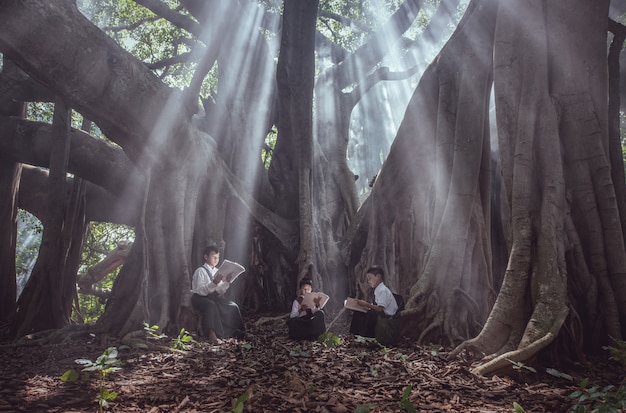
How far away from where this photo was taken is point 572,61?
417 cm

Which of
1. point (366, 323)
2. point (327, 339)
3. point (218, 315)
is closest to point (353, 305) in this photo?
point (366, 323)

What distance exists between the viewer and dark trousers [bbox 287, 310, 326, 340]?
17.1 feet

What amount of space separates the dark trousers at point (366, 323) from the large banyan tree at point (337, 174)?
318 mm

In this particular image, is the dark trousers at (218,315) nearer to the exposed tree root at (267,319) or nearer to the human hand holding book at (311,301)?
the human hand holding book at (311,301)

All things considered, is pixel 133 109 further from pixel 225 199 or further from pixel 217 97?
pixel 217 97

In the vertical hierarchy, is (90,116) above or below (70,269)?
above

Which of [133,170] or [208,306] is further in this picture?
[133,170]

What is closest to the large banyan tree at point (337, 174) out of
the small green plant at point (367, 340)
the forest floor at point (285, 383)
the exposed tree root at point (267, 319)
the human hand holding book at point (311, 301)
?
the forest floor at point (285, 383)

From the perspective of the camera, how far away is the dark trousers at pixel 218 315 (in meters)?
5.18

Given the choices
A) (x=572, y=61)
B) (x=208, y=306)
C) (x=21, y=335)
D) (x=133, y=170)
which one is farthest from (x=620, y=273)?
(x=133, y=170)

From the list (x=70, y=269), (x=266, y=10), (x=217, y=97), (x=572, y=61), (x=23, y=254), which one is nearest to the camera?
(x=572, y=61)

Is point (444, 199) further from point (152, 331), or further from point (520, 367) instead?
point (152, 331)

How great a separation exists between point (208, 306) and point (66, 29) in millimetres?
3094

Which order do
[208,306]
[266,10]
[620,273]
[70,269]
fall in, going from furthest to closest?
[266,10], [70,269], [208,306], [620,273]
